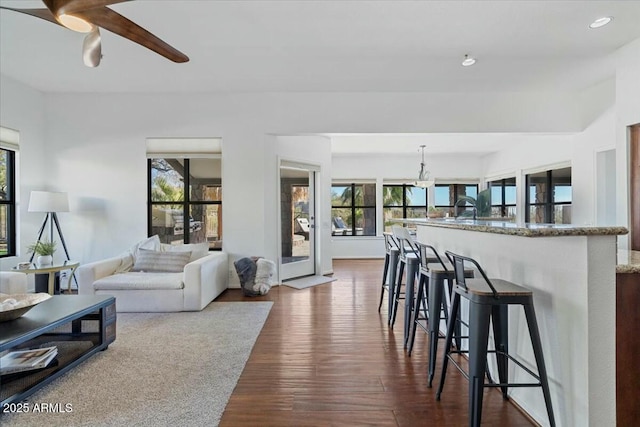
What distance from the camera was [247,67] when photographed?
3.84 m

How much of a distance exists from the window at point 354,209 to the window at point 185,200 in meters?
3.77

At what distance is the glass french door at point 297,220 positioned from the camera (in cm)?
528

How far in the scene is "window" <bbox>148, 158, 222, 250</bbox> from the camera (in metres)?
4.81

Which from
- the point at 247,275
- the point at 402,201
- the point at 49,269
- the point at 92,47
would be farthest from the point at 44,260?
the point at 402,201

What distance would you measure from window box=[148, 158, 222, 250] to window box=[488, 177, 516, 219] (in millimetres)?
5764

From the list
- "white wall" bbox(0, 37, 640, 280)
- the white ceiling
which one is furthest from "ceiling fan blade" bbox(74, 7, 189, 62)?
"white wall" bbox(0, 37, 640, 280)

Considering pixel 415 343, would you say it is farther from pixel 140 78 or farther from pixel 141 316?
pixel 140 78

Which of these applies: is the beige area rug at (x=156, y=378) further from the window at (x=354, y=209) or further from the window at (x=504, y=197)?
the window at (x=504, y=197)

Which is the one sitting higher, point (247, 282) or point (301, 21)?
point (301, 21)

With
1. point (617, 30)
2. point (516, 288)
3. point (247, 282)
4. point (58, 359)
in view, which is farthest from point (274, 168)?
point (617, 30)

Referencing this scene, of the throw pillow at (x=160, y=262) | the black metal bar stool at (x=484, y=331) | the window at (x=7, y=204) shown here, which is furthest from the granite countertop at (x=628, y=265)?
the window at (x=7, y=204)

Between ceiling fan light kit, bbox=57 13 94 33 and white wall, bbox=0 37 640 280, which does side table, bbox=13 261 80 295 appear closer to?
white wall, bbox=0 37 640 280

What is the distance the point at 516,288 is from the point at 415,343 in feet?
4.52

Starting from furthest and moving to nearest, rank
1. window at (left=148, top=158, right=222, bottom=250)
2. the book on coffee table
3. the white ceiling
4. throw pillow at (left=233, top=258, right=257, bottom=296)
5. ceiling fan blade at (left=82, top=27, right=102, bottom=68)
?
window at (left=148, top=158, right=222, bottom=250)
throw pillow at (left=233, top=258, right=257, bottom=296)
the white ceiling
ceiling fan blade at (left=82, top=27, right=102, bottom=68)
the book on coffee table
